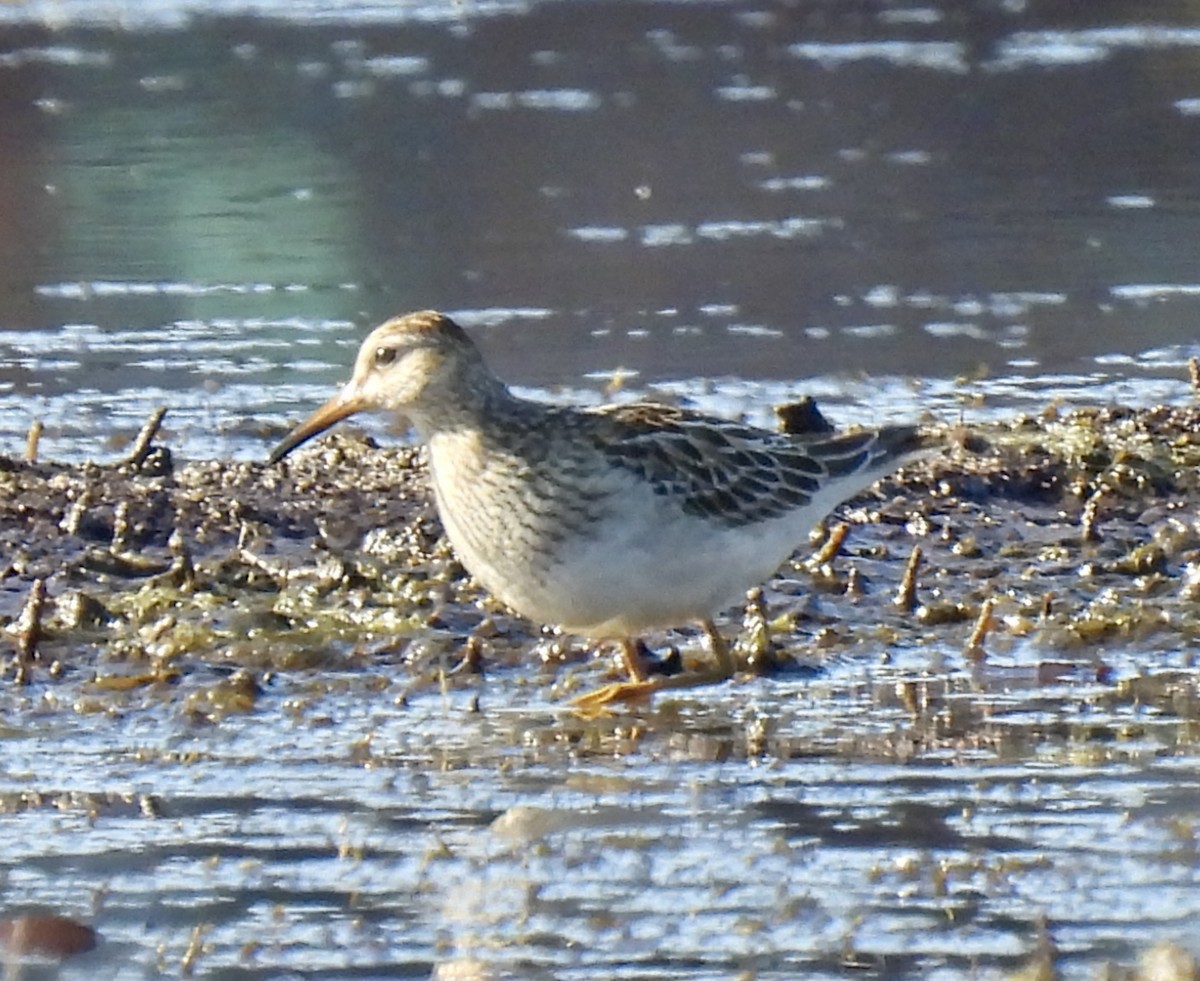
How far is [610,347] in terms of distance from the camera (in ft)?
39.2

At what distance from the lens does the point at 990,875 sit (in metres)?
5.98

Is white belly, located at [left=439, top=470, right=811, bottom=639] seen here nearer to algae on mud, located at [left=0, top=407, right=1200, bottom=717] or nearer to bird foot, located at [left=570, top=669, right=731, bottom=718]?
bird foot, located at [left=570, top=669, right=731, bottom=718]

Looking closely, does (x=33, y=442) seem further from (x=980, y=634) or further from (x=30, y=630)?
Result: (x=980, y=634)

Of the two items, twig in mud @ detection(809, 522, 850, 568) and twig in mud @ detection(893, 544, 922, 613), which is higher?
twig in mud @ detection(809, 522, 850, 568)

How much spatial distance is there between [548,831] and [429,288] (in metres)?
7.19

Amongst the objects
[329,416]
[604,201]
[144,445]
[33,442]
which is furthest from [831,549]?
[604,201]

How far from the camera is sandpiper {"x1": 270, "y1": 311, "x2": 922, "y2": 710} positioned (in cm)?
741

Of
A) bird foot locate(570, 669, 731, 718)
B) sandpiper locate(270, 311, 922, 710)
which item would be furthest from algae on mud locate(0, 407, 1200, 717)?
sandpiper locate(270, 311, 922, 710)

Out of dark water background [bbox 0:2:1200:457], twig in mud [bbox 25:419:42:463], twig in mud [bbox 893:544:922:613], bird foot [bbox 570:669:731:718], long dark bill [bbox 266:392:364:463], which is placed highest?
dark water background [bbox 0:2:1200:457]

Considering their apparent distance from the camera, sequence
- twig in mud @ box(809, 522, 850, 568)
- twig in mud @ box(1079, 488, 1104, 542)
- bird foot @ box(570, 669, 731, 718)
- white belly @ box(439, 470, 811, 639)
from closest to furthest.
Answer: white belly @ box(439, 470, 811, 639) < bird foot @ box(570, 669, 731, 718) < twig in mud @ box(809, 522, 850, 568) < twig in mud @ box(1079, 488, 1104, 542)

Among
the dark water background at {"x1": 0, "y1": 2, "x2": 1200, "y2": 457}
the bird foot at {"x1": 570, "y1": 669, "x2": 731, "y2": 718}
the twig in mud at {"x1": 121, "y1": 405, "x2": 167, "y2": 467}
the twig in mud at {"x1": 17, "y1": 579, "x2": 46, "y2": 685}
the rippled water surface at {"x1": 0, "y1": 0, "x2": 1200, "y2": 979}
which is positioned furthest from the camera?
the dark water background at {"x1": 0, "y1": 2, "x2": 1200, "y2": 457}

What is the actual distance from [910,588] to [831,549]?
0.45 m

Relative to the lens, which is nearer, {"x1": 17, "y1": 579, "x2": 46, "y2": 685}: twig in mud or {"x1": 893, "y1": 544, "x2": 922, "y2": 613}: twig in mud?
{"x1": 17, "y1": 579, "x2": 46, "y2": 685}: twig in mud

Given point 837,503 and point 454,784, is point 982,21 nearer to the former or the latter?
point 837,503
